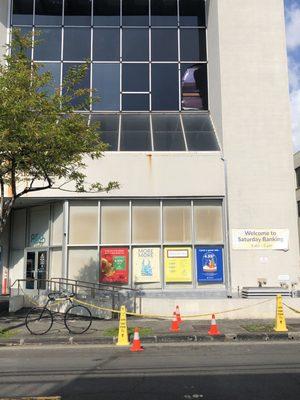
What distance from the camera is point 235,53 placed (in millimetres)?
19547

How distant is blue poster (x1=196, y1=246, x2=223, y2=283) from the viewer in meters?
18.3

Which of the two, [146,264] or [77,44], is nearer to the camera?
[146,264]

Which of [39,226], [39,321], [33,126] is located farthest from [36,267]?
[33,126]

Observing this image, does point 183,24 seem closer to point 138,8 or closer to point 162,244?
point 138,8

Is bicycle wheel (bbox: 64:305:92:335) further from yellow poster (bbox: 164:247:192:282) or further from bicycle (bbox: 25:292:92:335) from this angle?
yellow poster (bbox: 164:247:192:282)

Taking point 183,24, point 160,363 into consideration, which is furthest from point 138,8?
point 160,363

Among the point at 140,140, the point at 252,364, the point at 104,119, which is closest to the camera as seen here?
the point at 252,364

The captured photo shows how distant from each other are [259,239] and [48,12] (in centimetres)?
1494

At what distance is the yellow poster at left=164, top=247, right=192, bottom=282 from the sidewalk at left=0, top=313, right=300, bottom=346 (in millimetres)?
3723

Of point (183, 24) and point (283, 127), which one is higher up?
point (183, 24)

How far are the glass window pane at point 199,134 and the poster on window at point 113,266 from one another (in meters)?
5.12

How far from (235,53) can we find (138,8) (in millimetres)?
6417

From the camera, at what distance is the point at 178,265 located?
60.5ft

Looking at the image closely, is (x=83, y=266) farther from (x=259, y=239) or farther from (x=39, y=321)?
(x=259, y=239)
